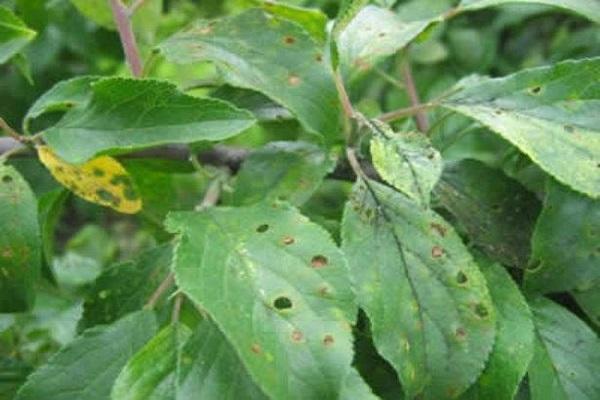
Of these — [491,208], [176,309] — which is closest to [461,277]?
[491,208]

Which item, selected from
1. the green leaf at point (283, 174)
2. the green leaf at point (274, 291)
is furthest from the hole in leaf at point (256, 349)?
the green leaf at point (283, 174)

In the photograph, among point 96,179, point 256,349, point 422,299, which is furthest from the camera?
point 96,179

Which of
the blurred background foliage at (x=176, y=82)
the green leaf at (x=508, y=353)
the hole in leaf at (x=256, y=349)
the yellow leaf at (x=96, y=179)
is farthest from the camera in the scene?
the blurred background foliage at (x=176, y=82)

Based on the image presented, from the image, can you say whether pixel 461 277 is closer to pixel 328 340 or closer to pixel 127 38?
pixel 328 340

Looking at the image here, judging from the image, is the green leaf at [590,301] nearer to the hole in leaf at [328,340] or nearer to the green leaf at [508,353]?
the green leaf at [508,353]

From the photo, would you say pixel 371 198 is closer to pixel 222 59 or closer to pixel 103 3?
pixel 222 59

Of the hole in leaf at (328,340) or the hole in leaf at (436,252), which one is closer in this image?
the hole in leaf at (328,340)
